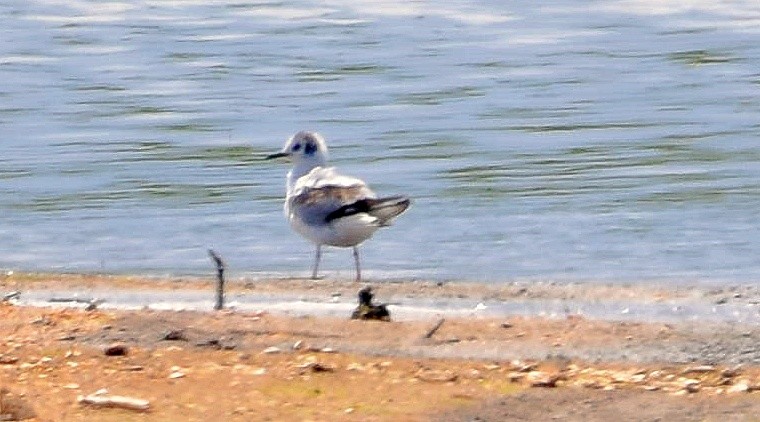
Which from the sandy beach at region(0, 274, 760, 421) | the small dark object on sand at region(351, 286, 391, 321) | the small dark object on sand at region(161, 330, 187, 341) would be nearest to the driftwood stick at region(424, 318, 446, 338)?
the sandy beach at region(0, 274, 760, 421)

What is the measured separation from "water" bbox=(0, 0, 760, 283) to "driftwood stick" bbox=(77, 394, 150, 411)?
183 inches

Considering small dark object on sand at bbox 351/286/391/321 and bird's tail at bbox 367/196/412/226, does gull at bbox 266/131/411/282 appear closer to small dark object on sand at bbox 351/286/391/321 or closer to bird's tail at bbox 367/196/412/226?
bird's tail at bbox 367/196/412/226

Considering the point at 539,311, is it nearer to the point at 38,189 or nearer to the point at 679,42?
the point at 38,189

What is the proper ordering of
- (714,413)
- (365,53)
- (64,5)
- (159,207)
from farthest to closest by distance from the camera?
(64,5) < (365,53) < (159,207) < (714,413)

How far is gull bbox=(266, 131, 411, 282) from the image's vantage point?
1227 cm

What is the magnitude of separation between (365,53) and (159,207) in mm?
7179

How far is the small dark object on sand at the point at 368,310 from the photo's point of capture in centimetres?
928

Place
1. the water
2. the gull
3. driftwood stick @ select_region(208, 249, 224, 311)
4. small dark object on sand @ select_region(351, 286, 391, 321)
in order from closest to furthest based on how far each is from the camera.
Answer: small dark object on sand @ select_region(351, 286, 391, 321), driftwood stick @ select_region(208, 249, 224, 311), the gull, the water

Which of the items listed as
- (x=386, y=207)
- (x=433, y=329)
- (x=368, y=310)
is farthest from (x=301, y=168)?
(x=433, y=329)

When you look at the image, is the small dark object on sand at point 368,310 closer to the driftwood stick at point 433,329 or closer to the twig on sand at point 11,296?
the driftwood stick at point 433,329

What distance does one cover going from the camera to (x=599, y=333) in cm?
910

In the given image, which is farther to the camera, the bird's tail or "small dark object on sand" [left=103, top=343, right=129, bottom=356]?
the bird's tail

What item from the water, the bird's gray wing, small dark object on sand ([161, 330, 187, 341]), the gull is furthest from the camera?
the water

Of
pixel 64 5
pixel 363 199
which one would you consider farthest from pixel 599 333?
pixel 64 5
